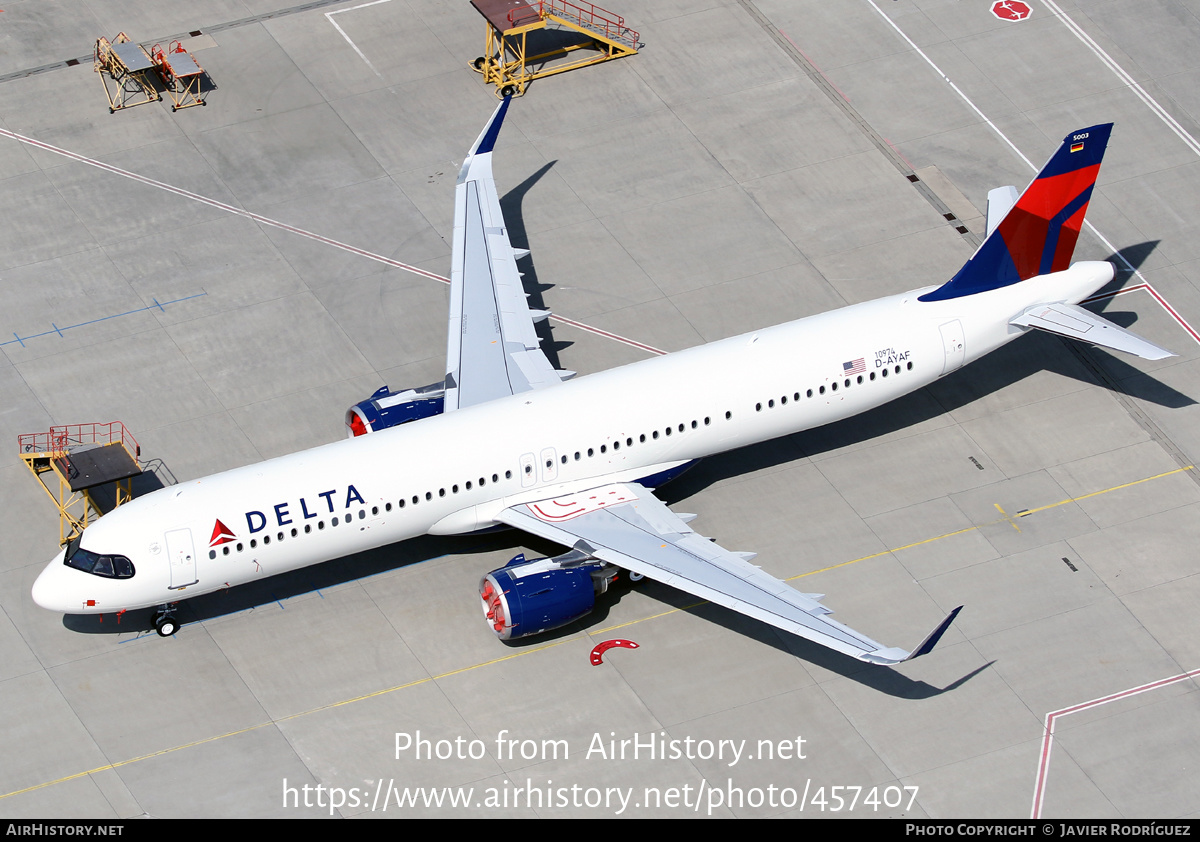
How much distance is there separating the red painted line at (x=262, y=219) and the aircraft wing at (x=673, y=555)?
9.24 m

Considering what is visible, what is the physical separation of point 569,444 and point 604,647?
6.15 meters

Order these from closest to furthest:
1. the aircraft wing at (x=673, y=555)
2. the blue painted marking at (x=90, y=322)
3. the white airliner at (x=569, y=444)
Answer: the aircraft wing at (x=673, y=555)
the white airliner at (x=569, y=444)
the blue painted marking at (x=90, y=322)

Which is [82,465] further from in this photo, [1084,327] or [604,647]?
[1084,327]

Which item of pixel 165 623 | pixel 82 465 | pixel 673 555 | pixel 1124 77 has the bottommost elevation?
pixel 165 623

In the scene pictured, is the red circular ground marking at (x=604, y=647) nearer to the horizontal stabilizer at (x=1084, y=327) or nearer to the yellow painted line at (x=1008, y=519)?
the yellow painted line at (x=1008, y=519)

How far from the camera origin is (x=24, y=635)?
48438 millimetres

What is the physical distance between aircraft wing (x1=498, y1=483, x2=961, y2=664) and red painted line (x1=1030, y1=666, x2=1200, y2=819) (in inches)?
222

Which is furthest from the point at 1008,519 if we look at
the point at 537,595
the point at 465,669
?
the point at 465,669

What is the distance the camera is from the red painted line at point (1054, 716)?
4566cm

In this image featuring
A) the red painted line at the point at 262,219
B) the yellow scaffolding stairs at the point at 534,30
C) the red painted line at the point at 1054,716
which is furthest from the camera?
the yellow scaffolding stairs at the point at 534,30

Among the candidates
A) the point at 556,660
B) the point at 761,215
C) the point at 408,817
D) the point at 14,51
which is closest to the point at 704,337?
the point at 761,215

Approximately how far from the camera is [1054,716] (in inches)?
1868

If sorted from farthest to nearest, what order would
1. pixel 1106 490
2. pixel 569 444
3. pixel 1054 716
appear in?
1. pixel 1106 490
2. pixel 569 444
3. pixel 1054 716

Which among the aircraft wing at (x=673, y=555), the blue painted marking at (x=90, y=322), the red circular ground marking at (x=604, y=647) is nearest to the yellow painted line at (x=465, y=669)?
the red circular ground marking at (x=604, y=647)
